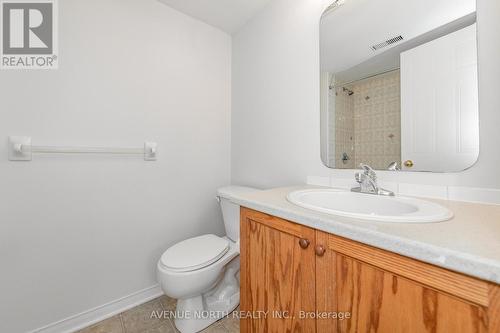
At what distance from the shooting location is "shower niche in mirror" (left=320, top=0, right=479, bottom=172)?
773mm

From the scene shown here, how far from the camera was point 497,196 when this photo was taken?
0.70m

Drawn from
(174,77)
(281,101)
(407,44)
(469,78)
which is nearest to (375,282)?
(469,78)

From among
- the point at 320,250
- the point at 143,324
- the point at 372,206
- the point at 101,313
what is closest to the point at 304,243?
the point at 320,250

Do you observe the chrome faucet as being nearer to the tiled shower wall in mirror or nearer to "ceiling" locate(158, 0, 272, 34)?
the tiled shower wall in mirror

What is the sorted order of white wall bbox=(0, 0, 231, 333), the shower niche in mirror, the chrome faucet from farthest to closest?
white wall bbox=(0, 0, 231, 333) < the chrome faucet < the shower niche in mirror

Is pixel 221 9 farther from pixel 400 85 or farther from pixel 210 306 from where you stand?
pixel 210 306

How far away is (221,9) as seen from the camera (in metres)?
1.56

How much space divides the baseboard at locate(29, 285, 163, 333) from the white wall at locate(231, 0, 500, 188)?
1.06 m

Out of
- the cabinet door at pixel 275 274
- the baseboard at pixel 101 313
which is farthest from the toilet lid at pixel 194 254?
the baseboard at pixel 101 313

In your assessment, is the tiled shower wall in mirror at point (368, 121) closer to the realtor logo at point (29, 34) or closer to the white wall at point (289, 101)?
the white wall at point (289, 101)

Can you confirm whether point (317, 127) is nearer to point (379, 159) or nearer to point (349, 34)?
point (379, 159)

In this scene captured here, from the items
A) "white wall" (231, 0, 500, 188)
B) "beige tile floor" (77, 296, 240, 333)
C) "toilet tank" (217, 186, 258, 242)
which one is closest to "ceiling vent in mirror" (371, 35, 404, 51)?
"white wall" (231, 0, 500, 188)

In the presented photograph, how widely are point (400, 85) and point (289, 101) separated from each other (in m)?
0.61

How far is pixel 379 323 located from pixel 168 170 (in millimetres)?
1440
